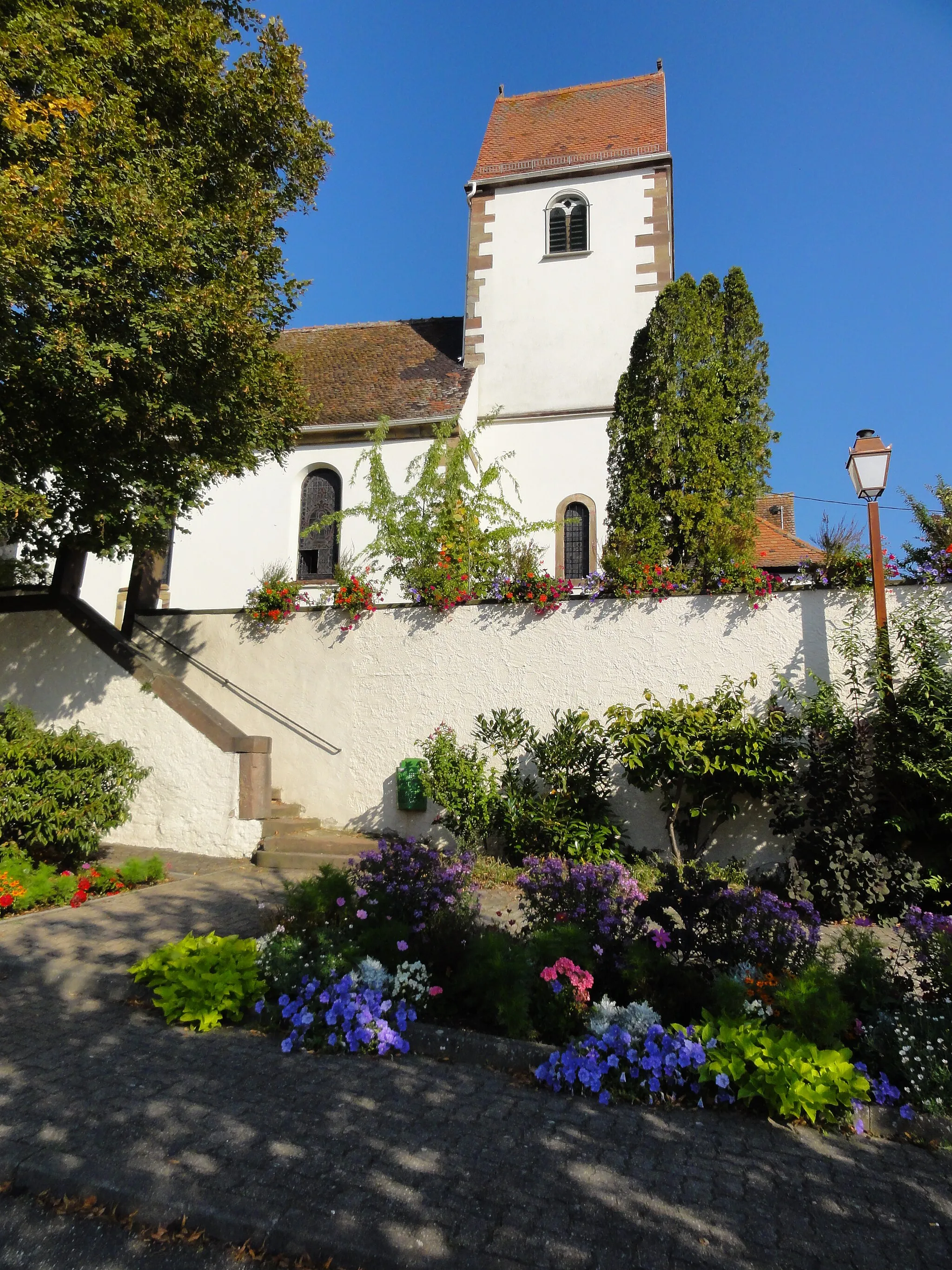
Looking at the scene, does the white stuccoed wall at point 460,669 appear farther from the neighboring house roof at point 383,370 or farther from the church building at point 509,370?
the neighboring house roof at point 383,370

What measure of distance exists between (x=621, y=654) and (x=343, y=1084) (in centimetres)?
570

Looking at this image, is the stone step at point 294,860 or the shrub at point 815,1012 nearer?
the shrub at point 815,1012

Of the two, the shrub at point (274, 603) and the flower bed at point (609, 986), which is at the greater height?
the shrub at point (274, 603)

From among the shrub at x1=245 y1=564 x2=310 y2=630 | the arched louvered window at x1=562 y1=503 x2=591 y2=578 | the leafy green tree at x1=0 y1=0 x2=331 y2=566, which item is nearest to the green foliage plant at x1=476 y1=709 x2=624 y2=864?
the shrub at x1=245 y1=564 x2=310 y2=630

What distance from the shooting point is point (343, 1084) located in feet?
12.0

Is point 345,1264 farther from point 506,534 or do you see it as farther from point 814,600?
point 506,534

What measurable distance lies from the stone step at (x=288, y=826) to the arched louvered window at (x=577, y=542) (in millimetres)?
7609

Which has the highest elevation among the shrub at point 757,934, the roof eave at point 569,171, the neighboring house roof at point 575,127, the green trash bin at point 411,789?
the neighboring house roof at point 575,127

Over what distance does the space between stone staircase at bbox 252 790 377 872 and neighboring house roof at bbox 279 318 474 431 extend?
23.8 ft

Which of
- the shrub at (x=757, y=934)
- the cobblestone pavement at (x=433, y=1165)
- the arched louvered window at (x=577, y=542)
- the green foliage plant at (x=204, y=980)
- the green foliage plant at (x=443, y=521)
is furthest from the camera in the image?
the arched louvered window at (x=577, y=542)

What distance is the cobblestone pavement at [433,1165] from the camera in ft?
8.39

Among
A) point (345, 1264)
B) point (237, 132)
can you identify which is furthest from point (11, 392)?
point (345, 1264)

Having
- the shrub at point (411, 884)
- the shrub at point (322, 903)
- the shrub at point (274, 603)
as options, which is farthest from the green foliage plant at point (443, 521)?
the shrub at point (322, 903)

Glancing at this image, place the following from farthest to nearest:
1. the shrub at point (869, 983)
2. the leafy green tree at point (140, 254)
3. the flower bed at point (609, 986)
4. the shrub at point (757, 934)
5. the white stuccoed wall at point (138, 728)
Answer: the white stuccoed wall at point (138, 728), the leafy green tree at point (140, 254), the shrub at point (757, 934), the shrub at point (869, 983), the flower bed at point (609, 986)
